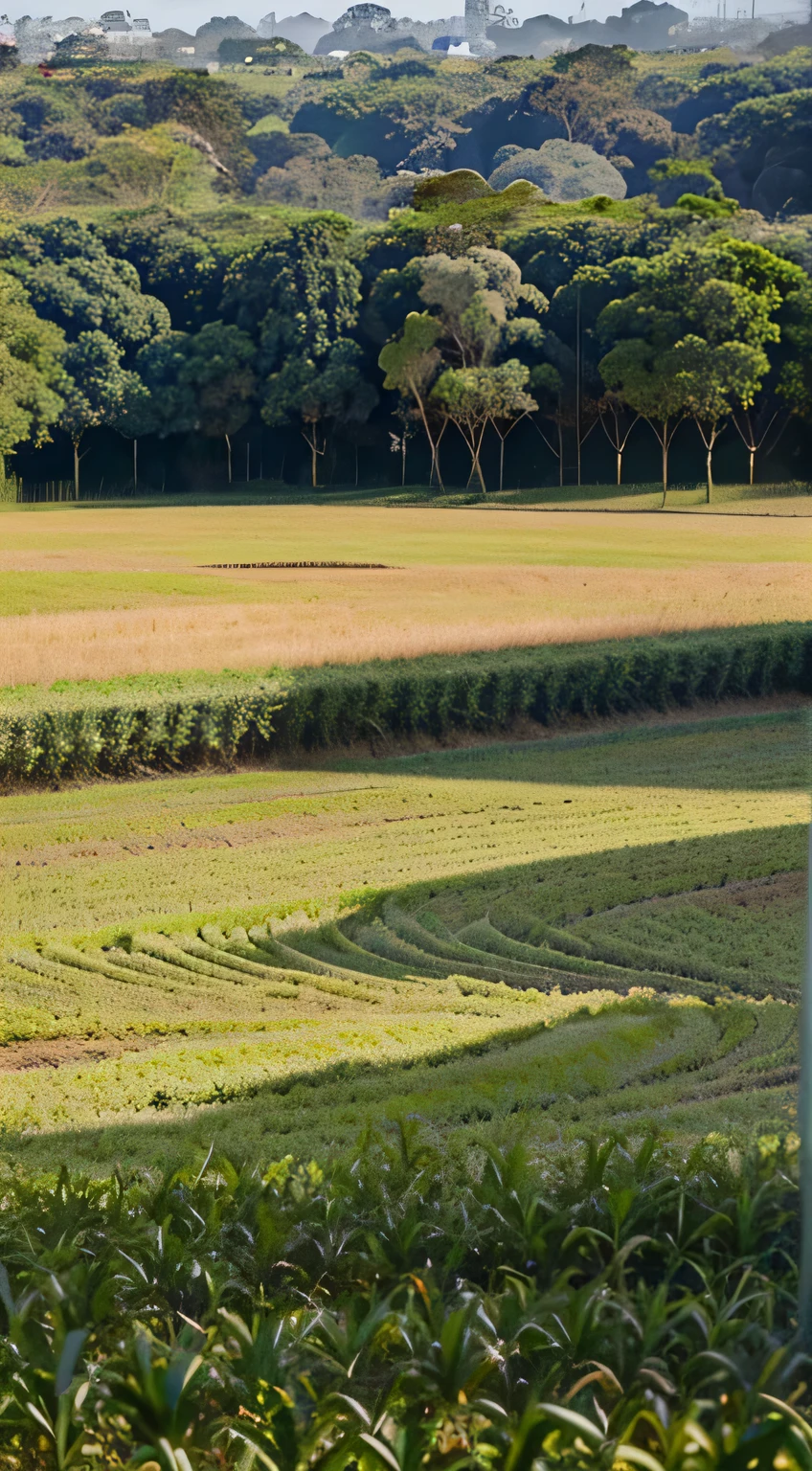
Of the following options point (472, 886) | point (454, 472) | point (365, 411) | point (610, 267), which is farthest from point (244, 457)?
point (472, 886)

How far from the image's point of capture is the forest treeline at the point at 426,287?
7.89 meters

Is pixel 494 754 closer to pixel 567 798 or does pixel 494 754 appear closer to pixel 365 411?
pixel 567 798

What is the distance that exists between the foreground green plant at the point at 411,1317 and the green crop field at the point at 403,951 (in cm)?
82

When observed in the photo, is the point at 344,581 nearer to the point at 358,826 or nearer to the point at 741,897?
the point at 358,826

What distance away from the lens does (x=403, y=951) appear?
216 inches

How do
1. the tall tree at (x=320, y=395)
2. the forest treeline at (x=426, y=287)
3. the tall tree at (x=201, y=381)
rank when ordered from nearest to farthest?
the forest treeline at (x=426, y=287), the tall tree at (x=201, y=381), the tall tree at (x=320, y=395)

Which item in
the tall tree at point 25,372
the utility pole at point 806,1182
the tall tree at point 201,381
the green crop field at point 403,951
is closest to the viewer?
the utility pole at point 806,1182

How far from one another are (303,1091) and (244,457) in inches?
214

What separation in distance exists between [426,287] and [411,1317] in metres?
8.11

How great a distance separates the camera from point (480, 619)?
9.98m

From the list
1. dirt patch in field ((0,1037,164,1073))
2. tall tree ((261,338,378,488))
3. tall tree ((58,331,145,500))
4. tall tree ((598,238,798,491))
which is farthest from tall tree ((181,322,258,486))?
dirt patch in field ((0,1037,164,1073))

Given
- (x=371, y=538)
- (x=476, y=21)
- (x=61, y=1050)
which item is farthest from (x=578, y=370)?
(x=61, y=1050)

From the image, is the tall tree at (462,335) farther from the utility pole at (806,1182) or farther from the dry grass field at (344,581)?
the utility pole at (806,1182)

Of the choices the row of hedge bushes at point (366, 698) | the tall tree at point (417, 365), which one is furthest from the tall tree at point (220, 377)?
the row of hedge bushes at point (366, 698)
